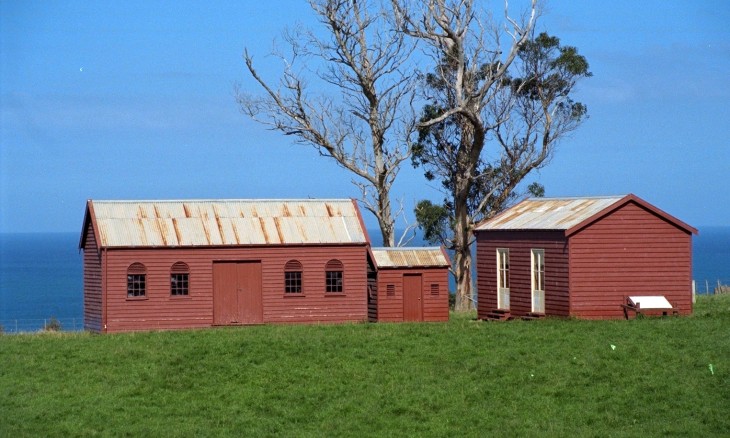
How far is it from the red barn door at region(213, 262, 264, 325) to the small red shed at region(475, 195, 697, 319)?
9026mm

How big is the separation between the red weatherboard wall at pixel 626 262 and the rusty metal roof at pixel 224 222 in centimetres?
848

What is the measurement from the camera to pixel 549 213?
38.9 meters

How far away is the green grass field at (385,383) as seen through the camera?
22.9 m

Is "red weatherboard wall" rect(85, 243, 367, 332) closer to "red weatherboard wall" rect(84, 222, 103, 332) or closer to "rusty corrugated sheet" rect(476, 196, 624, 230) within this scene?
"red weatherboard wall" rect(84, 222, 103, 332)

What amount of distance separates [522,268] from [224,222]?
10.5 metres

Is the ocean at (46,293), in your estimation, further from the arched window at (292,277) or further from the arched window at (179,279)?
the arched window at (292,277)

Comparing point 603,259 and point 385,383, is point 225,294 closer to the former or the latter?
point 603,259

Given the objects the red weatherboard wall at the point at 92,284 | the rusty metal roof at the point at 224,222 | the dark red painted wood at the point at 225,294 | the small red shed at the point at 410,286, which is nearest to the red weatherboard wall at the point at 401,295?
the small red shed at the point at 410,286

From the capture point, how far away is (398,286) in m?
41.1

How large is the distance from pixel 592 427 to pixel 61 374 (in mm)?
13275

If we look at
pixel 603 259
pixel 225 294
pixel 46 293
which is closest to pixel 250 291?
pixel 225 294

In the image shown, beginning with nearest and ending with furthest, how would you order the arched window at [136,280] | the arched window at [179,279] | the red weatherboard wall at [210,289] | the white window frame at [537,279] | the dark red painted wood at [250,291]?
the white window frame at [537,279] → the red weatherboard wall at [210,289] → the arched window at [136,280] → the arched window at [179,279] → the dark red painted wood at [250,291]

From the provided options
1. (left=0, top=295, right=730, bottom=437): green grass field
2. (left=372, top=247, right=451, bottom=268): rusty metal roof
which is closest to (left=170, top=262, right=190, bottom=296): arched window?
(left=0, top=295, right=730, bottom=437): green grass field

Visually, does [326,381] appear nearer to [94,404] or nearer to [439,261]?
[94,404]
